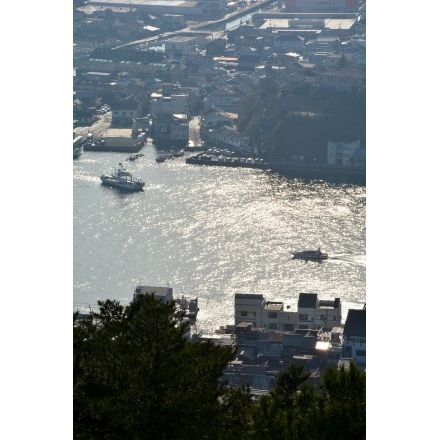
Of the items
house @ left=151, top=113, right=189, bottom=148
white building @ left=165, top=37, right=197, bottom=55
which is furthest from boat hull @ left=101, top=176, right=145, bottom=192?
white building @ left=165, top=37, right=197, bottom=55

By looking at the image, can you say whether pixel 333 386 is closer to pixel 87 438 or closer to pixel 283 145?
pixel 87 438

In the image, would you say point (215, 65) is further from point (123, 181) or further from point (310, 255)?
point (310, 255)

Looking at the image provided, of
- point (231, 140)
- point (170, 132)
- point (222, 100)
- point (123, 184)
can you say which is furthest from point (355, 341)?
point (222, 100)

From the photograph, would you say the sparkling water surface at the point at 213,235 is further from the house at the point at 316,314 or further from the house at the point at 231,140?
the house at the point at 231,140

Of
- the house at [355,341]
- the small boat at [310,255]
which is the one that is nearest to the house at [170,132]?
the small boat at [310,255]

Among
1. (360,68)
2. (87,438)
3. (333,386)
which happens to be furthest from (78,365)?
(360,68)

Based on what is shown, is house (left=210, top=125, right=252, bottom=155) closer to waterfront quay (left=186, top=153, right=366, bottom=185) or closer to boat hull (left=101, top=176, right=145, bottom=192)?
waterfront quay (left=186, top=153, right=366, bottom=185)
